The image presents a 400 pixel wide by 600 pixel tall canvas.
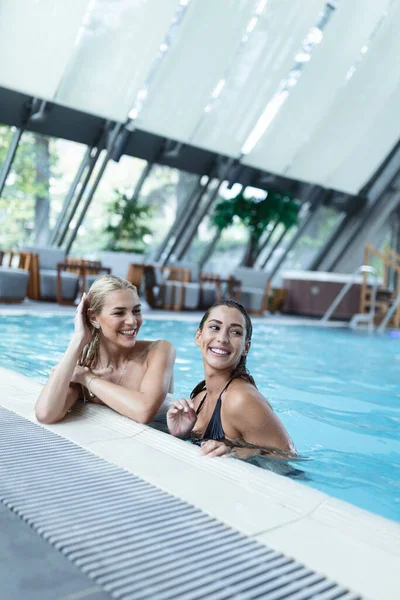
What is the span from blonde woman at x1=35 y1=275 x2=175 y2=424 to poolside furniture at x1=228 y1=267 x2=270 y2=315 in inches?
353

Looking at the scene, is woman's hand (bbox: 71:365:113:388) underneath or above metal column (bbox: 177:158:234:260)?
underneath

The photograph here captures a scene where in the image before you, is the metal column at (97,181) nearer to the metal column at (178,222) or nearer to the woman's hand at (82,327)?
the metal column at (178,222)

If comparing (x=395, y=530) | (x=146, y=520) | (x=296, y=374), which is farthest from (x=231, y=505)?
(x=296, y=374)

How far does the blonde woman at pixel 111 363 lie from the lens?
241 cm

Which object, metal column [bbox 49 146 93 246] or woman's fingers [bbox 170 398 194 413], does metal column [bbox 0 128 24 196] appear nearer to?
metal column [bbox 49 146 93 246]

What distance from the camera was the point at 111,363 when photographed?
8.96 ft

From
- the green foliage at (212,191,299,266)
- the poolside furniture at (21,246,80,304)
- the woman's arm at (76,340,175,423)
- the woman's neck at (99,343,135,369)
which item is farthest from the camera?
the green foliage at (212,191,299,266)

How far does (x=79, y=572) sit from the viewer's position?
117 cm

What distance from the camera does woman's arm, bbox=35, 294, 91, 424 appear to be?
7.76ft

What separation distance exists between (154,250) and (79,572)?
1127cm

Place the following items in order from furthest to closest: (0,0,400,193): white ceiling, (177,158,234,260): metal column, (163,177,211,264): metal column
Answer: (177,158,234,260): metal column, (163,177,211,264): metal column, (0,0,400,193): white ceiling

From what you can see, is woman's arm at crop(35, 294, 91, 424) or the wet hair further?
the wet hair

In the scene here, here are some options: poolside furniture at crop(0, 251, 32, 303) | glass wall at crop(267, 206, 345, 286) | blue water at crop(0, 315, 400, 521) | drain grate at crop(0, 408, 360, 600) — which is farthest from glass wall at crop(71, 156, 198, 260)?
drain grate at crop(0, 408, 360, 600)

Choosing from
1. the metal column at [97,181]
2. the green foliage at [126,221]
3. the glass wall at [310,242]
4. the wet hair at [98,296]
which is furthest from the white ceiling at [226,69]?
the wet hair at [98,296]
